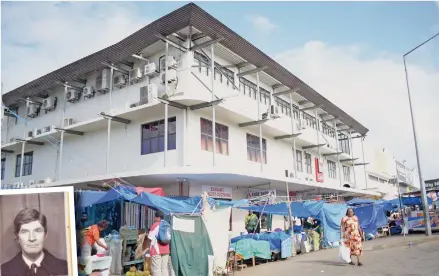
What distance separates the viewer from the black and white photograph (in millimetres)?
3078

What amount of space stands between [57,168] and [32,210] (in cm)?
1898

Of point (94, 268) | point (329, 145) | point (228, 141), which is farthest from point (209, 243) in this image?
point (329, 145)

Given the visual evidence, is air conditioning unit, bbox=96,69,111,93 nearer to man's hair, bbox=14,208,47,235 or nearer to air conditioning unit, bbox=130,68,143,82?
air conditioning unit, bbox=130,68,143,82

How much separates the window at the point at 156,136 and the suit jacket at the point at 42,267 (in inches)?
506

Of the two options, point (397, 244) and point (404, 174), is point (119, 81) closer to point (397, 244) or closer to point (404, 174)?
point (397, 244)

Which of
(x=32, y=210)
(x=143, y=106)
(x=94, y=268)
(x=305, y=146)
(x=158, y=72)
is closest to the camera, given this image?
(x=32, y=210)

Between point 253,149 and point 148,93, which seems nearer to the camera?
point 148,93

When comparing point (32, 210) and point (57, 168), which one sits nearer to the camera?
point (32, 210)

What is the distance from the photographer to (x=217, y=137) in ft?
57.8

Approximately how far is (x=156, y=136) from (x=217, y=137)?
2807 mm

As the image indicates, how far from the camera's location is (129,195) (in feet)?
35.1

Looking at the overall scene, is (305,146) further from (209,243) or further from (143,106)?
(209,243)

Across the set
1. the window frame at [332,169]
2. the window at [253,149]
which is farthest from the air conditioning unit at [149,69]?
the window frame at [332,169]

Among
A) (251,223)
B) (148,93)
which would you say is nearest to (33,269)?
(148,93)
